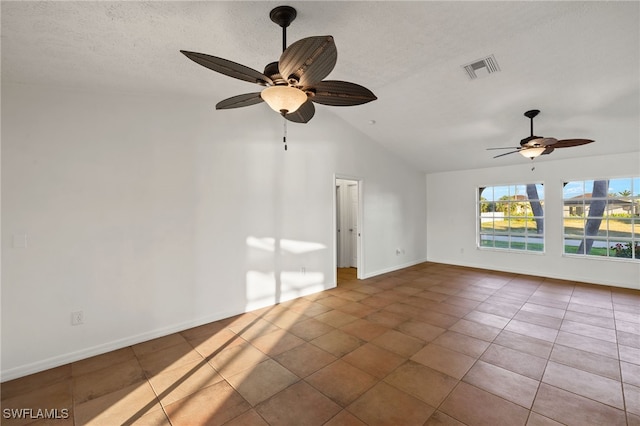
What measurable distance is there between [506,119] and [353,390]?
4.52 m

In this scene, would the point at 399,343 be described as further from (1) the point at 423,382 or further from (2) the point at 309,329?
(2) the point at 309,329

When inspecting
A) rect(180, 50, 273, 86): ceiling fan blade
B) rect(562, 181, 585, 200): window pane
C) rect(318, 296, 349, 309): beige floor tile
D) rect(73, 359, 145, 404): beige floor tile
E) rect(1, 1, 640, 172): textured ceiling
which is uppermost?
rect(1, 1, 640, 172): textured ceiling

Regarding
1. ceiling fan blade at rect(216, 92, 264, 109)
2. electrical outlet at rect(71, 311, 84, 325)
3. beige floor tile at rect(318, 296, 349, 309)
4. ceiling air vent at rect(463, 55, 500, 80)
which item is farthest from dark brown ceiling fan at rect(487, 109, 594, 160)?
electrical outlet at rect(71, 311, 84, 325)

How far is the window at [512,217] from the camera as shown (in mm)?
6230

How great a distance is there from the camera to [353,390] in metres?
2.26

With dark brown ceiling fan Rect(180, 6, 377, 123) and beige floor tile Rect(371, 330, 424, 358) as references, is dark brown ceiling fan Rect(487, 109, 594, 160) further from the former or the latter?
Result: beige floor tile Rect(371, 330, 424, 358)

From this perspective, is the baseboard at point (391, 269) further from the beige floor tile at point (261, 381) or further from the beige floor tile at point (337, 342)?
the beige floor tile at point (261, 381)

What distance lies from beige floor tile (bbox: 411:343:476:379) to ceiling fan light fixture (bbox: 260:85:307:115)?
104 inches

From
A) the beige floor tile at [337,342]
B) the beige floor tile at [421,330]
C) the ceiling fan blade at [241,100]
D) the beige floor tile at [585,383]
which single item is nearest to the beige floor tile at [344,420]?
the beige floor tile at [337,342]

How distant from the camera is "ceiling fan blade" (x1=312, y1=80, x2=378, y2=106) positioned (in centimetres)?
205

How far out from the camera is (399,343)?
3.05 m

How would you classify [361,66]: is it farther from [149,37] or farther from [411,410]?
[411,410]

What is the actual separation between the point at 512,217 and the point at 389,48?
5640 millimetres

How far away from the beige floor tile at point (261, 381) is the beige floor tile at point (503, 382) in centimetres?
159
